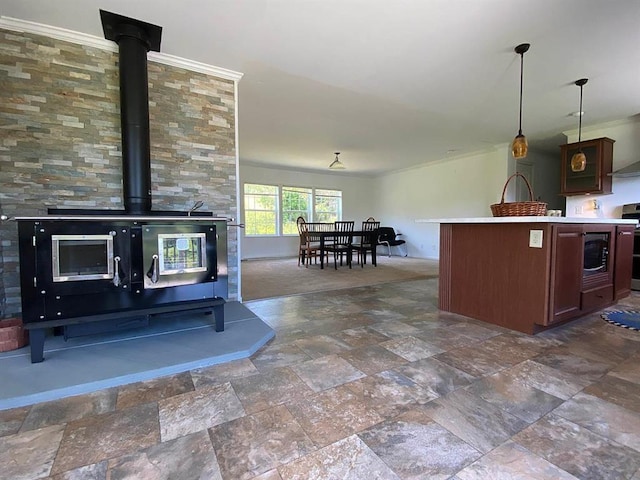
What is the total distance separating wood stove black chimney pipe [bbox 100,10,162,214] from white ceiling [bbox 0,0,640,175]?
141mm

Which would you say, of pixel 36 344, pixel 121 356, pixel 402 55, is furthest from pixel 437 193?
pixel 36 344

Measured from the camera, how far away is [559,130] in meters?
5.00

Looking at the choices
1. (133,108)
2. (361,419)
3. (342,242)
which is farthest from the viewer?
(342,242)

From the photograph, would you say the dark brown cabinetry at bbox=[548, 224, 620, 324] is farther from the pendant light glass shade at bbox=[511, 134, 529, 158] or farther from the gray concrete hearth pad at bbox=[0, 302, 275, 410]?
the gray concrete hearth pad at bbox=[0, 302, 275, 410]

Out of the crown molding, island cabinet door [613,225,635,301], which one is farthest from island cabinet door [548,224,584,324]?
the crown molding

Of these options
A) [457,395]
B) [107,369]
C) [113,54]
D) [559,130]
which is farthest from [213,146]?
[559,130]

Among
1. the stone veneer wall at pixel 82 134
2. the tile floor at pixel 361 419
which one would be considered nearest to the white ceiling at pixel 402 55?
the stone veneer wall at pixel 82 134

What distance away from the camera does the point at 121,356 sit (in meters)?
1.83

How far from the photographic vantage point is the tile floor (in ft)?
3.48

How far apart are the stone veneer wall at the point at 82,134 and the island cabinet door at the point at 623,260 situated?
13.1 feet

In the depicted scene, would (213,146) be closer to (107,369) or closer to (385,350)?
(107,369)

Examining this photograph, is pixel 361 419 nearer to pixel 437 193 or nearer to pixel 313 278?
pixel 313 278

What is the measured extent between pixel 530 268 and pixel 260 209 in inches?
253

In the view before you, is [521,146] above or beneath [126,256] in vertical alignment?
above
